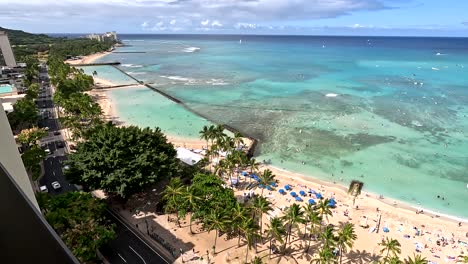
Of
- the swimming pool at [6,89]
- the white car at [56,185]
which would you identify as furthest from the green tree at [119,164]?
the swimming pool at [6,89]

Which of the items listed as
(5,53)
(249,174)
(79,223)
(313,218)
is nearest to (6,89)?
(5,53)

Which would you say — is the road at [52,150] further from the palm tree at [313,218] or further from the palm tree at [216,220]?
the palm tree at [313,218]

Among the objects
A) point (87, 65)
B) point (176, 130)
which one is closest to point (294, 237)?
point (176, 130)

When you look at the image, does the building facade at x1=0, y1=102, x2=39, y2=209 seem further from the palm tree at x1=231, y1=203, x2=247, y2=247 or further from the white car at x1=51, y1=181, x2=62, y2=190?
the white car at x1=51, y1=181, x2=62, y2=190

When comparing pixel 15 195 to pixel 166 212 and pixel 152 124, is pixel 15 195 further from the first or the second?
pixel 152 124

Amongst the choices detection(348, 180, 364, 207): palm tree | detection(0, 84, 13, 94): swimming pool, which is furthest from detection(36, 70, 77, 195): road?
detection(348, 180, 364, 207): palm tree

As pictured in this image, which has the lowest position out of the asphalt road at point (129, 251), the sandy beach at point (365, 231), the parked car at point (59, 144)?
the sandy beach at point (365, 231)

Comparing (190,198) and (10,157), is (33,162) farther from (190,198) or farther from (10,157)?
(10,157)
